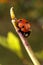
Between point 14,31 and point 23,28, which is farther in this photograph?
point 14,31

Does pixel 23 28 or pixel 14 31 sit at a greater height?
pixel 23 28

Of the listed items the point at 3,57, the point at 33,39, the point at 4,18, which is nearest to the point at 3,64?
the point at 3,57

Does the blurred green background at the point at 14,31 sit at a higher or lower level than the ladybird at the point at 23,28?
lower

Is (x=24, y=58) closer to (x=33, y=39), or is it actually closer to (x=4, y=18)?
(x=33, y=39)

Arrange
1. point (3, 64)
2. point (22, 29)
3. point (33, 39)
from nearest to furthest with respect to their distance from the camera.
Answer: point (22, 29)
point (3, 64)
point (33, 39)

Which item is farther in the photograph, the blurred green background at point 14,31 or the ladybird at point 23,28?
the blurred green background at point 14,31

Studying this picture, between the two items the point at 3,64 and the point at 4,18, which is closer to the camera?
the point at 3,64

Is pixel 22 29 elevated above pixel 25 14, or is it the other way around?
pixel 22 29

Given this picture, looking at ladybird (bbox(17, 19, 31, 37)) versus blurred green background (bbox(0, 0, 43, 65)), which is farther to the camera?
blurred green background (bbox(0, 0, 43, 65))
